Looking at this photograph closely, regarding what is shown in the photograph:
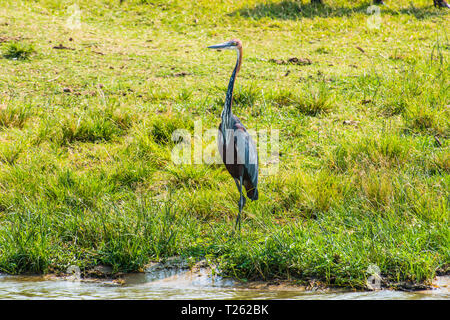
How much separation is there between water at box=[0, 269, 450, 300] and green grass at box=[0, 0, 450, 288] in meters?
0.13

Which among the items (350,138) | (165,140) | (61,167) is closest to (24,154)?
(61,167)

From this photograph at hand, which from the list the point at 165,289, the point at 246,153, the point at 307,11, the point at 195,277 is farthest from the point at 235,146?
the point at 307,11

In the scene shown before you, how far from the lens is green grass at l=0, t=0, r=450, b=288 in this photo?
4.12m

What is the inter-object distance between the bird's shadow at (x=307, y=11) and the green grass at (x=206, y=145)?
→ 2.65 feet

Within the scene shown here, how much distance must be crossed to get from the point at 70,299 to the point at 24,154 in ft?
8.89

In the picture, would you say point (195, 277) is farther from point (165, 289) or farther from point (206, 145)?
point (206, 145)

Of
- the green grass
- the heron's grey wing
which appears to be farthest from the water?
the heron's grey wing

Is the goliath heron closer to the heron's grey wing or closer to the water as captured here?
the heron's grey wing

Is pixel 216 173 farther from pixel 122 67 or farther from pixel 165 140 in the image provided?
pixel 122 67

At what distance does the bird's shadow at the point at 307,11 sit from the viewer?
39.5 feet

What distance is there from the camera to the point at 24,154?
5.80m

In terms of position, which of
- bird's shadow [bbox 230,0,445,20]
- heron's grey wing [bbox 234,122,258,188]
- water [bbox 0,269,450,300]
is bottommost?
water [bbox 0,269,450,300]

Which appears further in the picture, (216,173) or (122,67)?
(122,67)

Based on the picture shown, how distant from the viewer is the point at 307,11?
12.4m
